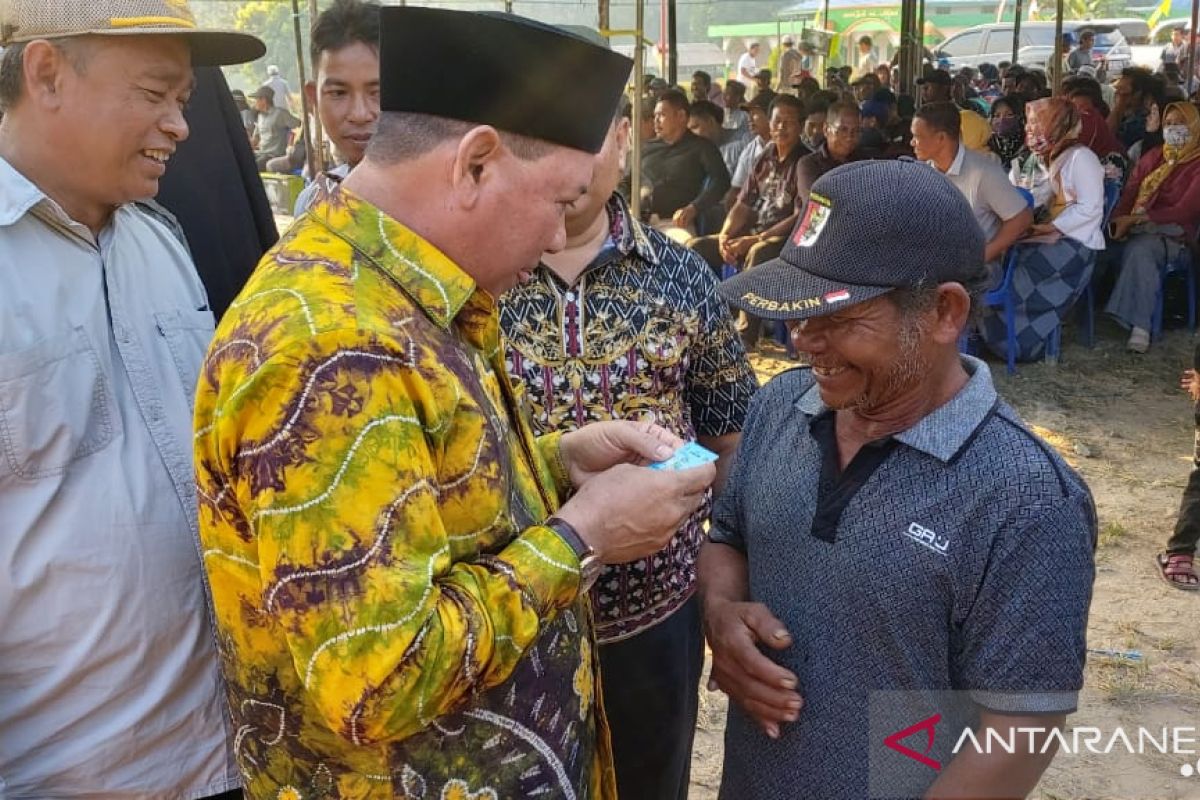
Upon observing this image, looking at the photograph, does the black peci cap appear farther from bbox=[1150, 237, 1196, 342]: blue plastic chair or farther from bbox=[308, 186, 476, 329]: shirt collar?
bbox=[1150, 237, 1196, 342]: blue plastic chair

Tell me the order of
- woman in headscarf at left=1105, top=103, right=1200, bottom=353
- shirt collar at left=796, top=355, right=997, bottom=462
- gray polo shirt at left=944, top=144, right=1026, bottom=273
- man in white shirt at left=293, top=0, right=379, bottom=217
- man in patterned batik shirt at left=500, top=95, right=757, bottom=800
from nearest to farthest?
shirt collar at left=796, top=355, right=997, bottom=462 → man in patterned batik shirt at left=500, top=95, right=757, bottom=800 → man in white shirt at left=293, top=0, right=379, bottom=217 → gray polo shirt at left=944, top=144, right=1026, bottom=273 → woman in headscarf at left=1105, top=103, right=1200, bottom=353

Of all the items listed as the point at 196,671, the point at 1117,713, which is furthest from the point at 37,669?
the point at 1117,713

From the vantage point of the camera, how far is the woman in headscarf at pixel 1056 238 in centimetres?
771

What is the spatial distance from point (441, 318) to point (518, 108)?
0.98 feet

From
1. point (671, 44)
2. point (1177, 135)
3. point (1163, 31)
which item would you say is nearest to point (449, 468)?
point (1177, 135)

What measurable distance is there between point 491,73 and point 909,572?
95 cm

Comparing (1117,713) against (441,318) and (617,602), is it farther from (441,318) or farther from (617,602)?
(441,318)

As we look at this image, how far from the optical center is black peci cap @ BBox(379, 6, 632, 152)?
1.45 meters

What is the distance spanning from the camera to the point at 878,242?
169 cm

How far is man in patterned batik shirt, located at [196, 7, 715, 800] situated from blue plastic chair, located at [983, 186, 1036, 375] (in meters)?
6.72

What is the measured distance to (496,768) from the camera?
60.5 inches

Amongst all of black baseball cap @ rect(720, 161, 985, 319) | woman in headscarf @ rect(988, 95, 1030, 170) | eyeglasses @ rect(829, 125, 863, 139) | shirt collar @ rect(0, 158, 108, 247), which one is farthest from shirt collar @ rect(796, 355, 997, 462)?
woman in headscarf @ rect(988, 95, 1030, 170)

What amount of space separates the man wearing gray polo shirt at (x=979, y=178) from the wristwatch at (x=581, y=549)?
6399mm

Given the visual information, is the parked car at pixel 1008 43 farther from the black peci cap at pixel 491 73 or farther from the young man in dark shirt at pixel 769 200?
the black peci cap at pixel 491 73
